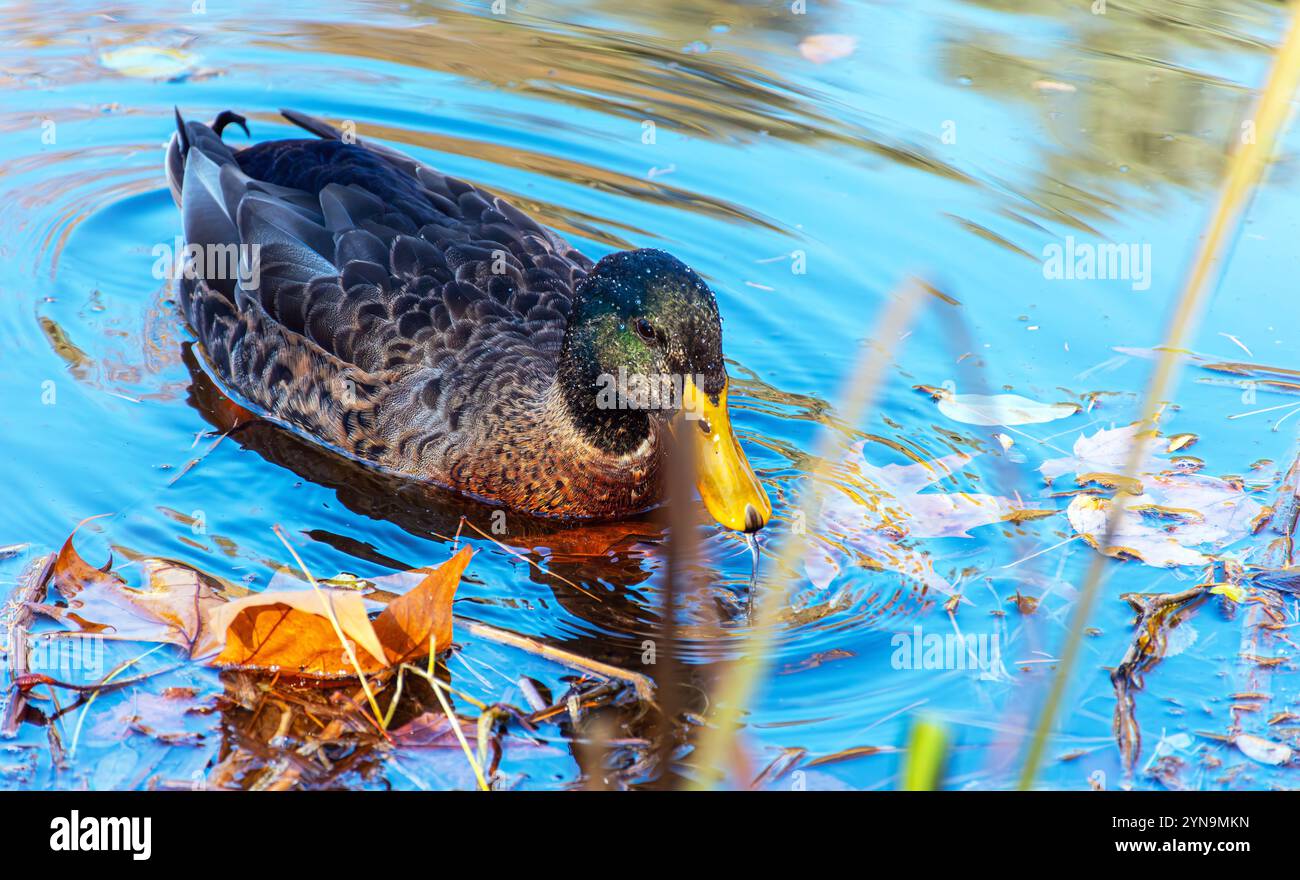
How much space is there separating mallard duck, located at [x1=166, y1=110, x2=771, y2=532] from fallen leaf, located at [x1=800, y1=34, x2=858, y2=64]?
13.1 feet

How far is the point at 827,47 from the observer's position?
373 inches

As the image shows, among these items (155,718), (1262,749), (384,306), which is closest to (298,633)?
(155,718)

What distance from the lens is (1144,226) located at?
300 inches

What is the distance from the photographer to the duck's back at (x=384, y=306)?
565 cm

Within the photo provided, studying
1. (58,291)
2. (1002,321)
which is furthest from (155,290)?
(1002,321)

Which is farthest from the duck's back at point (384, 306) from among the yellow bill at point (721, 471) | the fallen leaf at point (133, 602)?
the fallen leaf at point (133, 602)

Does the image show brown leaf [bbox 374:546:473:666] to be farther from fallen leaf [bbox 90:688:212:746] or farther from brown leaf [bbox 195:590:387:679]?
fallen leaf [bbox 90:688:212:746]

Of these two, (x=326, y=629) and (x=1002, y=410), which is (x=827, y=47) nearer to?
(x=1002, y=410)

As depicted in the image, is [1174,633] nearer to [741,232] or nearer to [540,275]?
[540,275]

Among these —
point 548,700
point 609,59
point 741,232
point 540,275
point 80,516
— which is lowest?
point 548,700

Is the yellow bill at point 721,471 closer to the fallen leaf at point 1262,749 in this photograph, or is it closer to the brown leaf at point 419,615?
the brown leaf at point 419,615

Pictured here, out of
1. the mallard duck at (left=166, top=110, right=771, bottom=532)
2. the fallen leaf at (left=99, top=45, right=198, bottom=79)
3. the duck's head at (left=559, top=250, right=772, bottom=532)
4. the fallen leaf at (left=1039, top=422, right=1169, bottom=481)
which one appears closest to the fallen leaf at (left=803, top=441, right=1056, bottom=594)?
the fallen leaf at (left=1039, top=422, right=1169, bottom=481)

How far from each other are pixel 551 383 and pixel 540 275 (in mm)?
569

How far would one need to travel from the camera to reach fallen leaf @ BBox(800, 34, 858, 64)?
9383 millimetres
